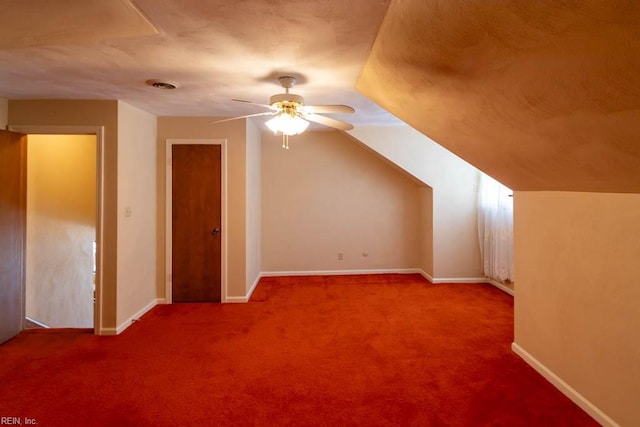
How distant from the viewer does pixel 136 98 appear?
334cm

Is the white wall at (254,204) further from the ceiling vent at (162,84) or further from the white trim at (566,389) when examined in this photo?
the white trim at (566,389)

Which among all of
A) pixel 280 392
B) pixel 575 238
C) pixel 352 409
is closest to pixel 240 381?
pixel 280 392

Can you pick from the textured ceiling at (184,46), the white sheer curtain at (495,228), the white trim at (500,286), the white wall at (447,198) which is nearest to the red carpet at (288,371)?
the white trim at (500,286)

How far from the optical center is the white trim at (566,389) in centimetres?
199

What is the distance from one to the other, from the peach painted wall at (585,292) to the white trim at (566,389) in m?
0.03

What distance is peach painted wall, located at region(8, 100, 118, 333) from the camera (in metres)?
3.30

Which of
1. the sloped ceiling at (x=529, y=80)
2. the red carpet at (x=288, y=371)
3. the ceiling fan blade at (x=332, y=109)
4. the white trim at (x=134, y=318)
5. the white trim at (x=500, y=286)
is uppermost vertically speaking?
the ceiling fan blade at (x=332, y=109)

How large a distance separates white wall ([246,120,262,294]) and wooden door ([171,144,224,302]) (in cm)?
41

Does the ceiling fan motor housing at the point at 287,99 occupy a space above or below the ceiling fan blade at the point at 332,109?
above

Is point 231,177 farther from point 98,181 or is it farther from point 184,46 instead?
point 184,46

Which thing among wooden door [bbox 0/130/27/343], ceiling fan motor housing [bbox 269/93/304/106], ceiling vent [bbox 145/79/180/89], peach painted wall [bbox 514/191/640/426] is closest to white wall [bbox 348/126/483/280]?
peach painted wall [bbox 514/191/640/426]

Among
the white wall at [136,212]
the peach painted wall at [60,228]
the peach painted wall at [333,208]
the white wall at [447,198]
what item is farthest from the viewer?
the peach painted wall at [333,208]

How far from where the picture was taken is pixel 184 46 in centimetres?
212

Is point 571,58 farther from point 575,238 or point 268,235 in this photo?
point 268,235
